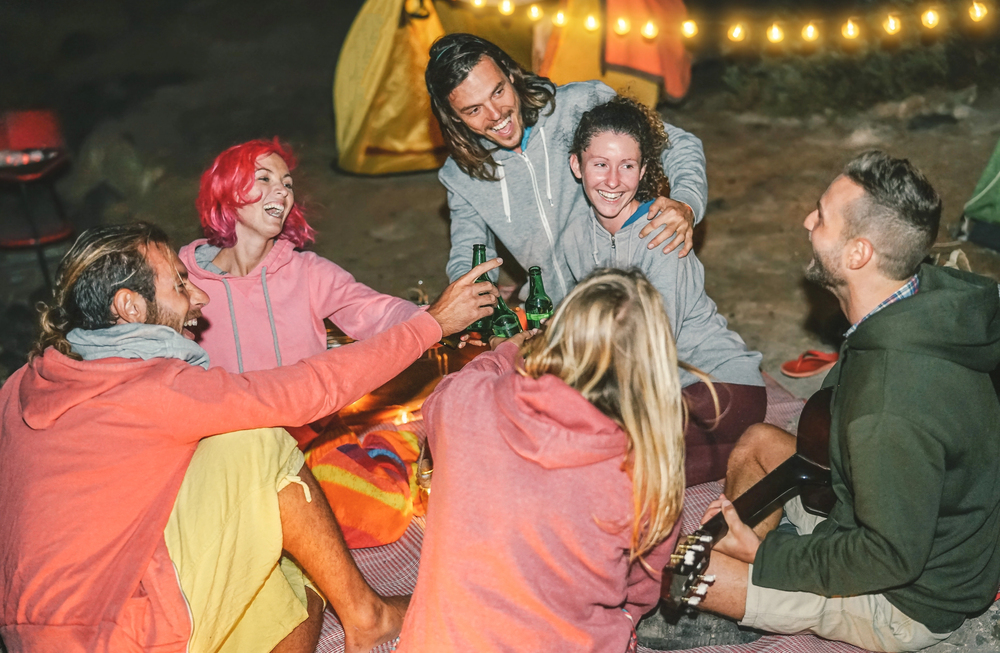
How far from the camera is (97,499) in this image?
2449 millimetres

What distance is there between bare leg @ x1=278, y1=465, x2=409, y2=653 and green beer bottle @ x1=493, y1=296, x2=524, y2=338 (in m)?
1.23

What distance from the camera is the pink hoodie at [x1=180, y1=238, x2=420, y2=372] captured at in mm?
3520

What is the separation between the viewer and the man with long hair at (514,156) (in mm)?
3713

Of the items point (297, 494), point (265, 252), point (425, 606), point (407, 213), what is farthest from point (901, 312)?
point (407, 213)

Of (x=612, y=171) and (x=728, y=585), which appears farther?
(x=612, y=171)

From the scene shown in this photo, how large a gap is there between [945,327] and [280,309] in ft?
8.28

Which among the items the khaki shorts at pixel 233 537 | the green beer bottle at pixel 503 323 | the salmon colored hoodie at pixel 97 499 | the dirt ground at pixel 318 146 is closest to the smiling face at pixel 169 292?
the salmon colored hoodie at pixel 97 499

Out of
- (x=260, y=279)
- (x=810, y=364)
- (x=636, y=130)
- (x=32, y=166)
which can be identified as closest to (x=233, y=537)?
(x=260, y=279)

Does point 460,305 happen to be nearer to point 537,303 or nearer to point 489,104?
point 537,303

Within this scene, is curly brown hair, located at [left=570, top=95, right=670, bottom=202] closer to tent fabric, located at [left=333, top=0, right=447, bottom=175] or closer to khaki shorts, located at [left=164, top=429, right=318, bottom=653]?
khaki shorts, located at [left=164, top=429, right=318, bottom=653]

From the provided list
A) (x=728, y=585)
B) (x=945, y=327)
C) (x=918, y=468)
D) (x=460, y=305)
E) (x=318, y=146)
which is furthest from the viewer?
(x=318, y=146)

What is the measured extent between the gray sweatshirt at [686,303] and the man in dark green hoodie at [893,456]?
2.14 ft

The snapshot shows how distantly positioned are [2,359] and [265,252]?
2.94 meters

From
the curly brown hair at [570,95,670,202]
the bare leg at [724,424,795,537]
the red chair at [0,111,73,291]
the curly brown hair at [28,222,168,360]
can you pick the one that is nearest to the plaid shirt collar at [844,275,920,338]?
the bare leg at [724,424,795,537]
